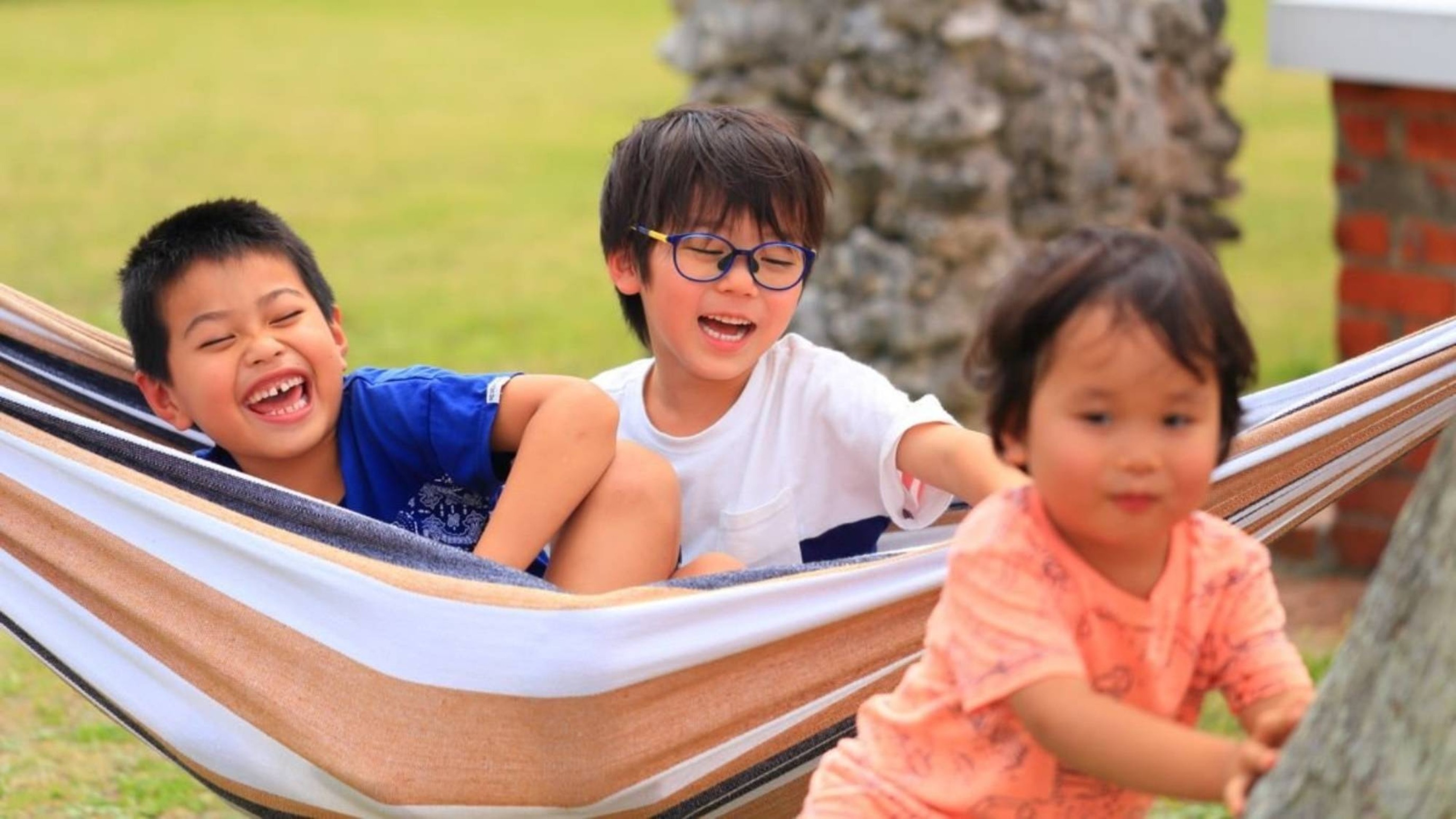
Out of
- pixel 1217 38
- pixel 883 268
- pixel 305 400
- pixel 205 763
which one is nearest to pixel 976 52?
pixel 883 268

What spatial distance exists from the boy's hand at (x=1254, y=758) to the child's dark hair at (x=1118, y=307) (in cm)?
25

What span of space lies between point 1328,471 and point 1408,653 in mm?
1116

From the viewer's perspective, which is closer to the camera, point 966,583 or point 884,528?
point 966,583

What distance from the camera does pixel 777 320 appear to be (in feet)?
8.94

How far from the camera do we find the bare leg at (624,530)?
259 cm

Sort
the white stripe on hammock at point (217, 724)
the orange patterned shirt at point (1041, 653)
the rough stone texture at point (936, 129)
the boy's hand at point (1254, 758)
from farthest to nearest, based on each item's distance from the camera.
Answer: the rough stone texture at point (936, 129) < the white stripe on hammock at point (217, 724) < the orange patterned shirt at point (1041, 653) < the boy's hand at point (1254, 758)

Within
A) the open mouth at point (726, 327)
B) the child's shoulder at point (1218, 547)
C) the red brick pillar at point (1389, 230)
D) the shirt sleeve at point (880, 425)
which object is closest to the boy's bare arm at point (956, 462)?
the shirt sleeve at point (880, 425)

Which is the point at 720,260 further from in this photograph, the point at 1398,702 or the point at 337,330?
the point at 1398,702

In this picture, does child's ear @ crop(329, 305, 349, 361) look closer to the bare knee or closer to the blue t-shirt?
the blue t-shirt

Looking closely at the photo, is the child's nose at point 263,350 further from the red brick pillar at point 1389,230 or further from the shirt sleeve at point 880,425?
the red brick pillar at point 1389,230

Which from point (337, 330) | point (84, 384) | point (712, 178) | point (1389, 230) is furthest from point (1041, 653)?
point (1389, 230)

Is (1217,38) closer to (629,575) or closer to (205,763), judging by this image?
(629,575)

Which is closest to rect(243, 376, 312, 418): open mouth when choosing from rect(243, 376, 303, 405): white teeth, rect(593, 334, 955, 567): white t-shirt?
rect(243, 376, 303, 405): white teeth

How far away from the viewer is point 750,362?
2.72 meters
